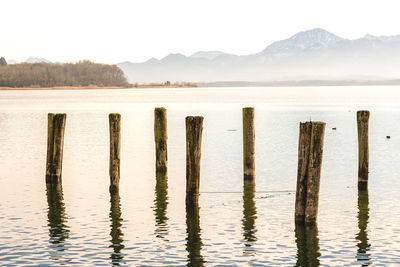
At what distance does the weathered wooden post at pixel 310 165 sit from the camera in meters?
14.8

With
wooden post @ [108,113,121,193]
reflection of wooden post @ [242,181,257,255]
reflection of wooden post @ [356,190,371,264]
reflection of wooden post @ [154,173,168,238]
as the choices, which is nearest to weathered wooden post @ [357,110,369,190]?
reflection of wooden post @ [356,190,371,264]

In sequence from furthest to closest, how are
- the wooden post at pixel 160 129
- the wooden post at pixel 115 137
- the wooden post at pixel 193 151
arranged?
the wooden post at pixel 160 129
the wooden post at pixel 115 137
the wooden post at pixel 193 151

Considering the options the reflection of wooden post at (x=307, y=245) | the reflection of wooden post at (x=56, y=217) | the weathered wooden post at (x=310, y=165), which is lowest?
the reflection of wooden post at (x=307, y=245)

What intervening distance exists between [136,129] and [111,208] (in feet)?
117

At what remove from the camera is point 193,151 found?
17.0 m

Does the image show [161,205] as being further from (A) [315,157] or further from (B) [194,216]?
(A) [315,157]

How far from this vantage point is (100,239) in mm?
14922

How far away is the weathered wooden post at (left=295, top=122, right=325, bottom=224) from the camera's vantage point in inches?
584

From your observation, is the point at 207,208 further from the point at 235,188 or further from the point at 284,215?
the point at 235,188

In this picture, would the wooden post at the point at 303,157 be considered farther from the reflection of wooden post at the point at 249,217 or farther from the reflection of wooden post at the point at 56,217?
the reflection of wooden post at the point at 56,217

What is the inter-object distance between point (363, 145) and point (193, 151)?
7023 mm

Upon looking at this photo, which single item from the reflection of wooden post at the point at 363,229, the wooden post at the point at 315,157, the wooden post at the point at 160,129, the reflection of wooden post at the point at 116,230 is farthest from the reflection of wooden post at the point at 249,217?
the wooden post at the point at 160,129

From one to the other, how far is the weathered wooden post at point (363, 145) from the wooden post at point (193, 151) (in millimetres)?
6462

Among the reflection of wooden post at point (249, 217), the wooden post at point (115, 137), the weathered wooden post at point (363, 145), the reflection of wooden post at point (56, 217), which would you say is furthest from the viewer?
the weathered wooden post at point (363, 145)
